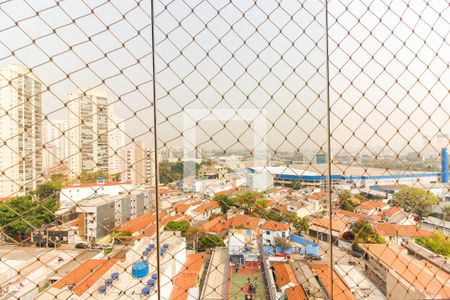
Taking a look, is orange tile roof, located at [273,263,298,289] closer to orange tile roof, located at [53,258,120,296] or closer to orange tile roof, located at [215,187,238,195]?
orange tile roof, located at [215,187,238,195]

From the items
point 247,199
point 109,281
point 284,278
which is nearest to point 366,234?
point 284,278

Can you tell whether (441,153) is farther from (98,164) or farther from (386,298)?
(98,164)

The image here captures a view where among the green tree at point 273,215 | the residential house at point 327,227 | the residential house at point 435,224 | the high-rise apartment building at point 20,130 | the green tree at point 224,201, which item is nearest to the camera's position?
the high-rise apartment building at point 20,130

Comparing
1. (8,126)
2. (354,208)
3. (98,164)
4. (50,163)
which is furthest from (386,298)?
(8,126)

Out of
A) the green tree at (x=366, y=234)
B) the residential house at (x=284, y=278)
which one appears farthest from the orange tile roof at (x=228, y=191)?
the green tree at (x=366, y=234)

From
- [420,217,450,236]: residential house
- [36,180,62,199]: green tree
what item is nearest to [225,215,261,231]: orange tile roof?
[36,180,62,199]: green tree

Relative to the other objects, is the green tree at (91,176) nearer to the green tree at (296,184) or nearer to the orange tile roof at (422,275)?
the green tree at (296,184)

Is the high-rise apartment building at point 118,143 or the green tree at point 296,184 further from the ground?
the high-rise apartment building at point 118,143
